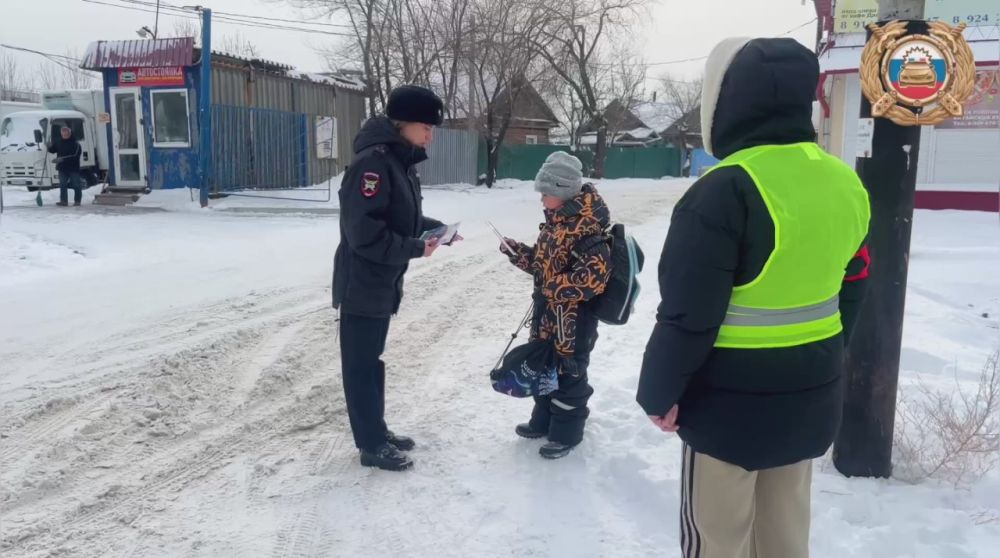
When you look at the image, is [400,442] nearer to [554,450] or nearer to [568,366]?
[554,450]

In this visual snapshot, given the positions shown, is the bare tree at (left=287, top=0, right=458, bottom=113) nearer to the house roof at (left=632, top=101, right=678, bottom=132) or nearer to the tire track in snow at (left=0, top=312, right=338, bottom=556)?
the tire track in snow at (left=0, top=312, right=338, bottom=556)

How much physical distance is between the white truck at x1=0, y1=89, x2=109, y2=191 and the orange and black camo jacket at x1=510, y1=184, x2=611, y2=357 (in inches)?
721

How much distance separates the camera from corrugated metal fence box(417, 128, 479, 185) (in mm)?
24828

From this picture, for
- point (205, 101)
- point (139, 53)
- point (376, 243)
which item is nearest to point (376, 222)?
point (376, 243)

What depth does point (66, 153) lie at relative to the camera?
15461mm

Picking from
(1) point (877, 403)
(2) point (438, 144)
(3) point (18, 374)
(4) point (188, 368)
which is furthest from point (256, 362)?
(2) point (438, 144)

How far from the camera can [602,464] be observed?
4020 mm

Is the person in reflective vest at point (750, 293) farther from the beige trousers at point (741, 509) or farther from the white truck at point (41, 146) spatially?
the white truck at point (41, 146)

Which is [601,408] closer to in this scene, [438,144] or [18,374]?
[18,374]

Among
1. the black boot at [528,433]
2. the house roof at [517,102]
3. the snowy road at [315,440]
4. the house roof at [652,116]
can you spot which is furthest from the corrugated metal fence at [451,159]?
the house roof at [652,116]

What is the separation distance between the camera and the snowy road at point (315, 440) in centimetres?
332

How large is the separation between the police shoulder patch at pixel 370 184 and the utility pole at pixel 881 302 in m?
2.23

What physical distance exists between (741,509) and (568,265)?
1.77 meters

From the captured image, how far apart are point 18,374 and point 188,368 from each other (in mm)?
1101
